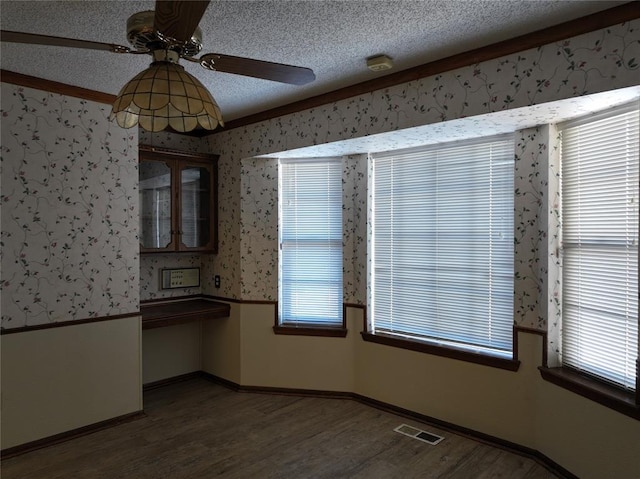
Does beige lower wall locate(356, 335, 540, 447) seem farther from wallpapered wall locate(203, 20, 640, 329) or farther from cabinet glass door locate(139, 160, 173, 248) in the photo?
cabinet glass door locate(139, 160, 173, 248)

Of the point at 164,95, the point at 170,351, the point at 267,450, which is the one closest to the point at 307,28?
the point at 164,95

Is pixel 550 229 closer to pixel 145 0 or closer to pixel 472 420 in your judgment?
pixel 472 420

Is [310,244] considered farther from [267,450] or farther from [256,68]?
[256,68]

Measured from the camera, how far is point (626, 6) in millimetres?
2092

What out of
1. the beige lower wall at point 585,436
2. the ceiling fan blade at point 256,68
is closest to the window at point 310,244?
the beige lower wall at point 585,436

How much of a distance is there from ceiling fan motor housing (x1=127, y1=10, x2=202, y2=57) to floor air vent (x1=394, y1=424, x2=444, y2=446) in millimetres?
2856

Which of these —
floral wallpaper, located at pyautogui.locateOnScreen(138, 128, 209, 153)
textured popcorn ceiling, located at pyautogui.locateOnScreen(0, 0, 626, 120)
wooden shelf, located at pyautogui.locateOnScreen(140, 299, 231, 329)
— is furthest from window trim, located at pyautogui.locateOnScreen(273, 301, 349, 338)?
textured popcorn ceiling, located at pyautogui.locateOnScreen(0, 0, 626, 120)

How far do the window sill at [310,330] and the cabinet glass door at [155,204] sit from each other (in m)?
1.29

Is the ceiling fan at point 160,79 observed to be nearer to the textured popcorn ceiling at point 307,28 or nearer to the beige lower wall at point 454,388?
the textured popcorn ceiling at point 307,28

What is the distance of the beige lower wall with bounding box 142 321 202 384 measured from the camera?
14.1 feet

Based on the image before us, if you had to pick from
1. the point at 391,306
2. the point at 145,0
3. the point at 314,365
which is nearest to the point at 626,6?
the point at 145,0

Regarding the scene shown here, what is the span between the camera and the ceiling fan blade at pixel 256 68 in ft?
5.89

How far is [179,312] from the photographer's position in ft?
13.2

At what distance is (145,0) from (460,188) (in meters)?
2.39
